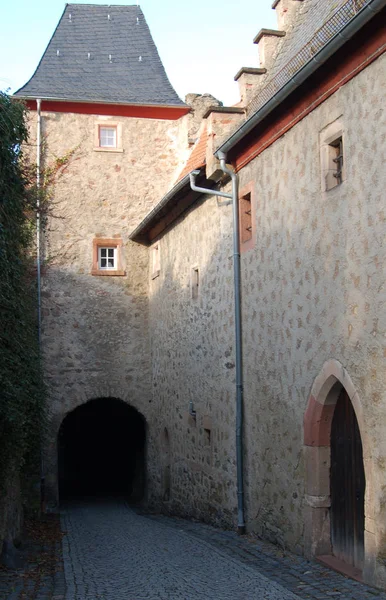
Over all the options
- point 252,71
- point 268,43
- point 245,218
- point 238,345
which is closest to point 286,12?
point 268,43

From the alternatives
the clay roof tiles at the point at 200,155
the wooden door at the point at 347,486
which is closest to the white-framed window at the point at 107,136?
the clay roof tiles at the point at 200,155

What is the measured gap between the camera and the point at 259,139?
9.15 meters

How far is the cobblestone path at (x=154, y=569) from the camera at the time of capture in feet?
21.9

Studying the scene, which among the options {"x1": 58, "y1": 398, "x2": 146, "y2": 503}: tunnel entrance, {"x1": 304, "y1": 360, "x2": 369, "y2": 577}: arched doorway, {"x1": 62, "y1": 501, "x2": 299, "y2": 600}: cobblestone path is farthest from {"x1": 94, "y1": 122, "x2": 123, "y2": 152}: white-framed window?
{"x1": 304, "y1": 360, "x2": 369, "y2": 577}: arched doorway

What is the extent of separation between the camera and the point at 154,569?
25.9ft

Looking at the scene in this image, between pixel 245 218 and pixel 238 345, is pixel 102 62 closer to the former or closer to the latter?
pixel 245 218

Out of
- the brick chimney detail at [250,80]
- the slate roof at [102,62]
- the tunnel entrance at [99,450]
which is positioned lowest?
the tunnel entrance at [99,450]

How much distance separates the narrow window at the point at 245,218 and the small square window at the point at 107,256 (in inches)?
239

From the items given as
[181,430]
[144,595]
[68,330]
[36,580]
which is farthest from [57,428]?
[144,595]

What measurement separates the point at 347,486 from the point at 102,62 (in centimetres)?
1247

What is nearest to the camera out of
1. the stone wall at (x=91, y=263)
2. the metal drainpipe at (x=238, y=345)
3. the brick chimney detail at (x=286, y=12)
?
the metal drainpipe at (x=238, y=345)

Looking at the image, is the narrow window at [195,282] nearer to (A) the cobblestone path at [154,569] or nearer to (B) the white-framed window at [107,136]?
(A) the cobblestone path at [154,569]

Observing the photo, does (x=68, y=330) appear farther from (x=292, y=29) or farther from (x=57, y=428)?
(x=292, y=29)

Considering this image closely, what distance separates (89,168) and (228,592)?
1084 centimetres
